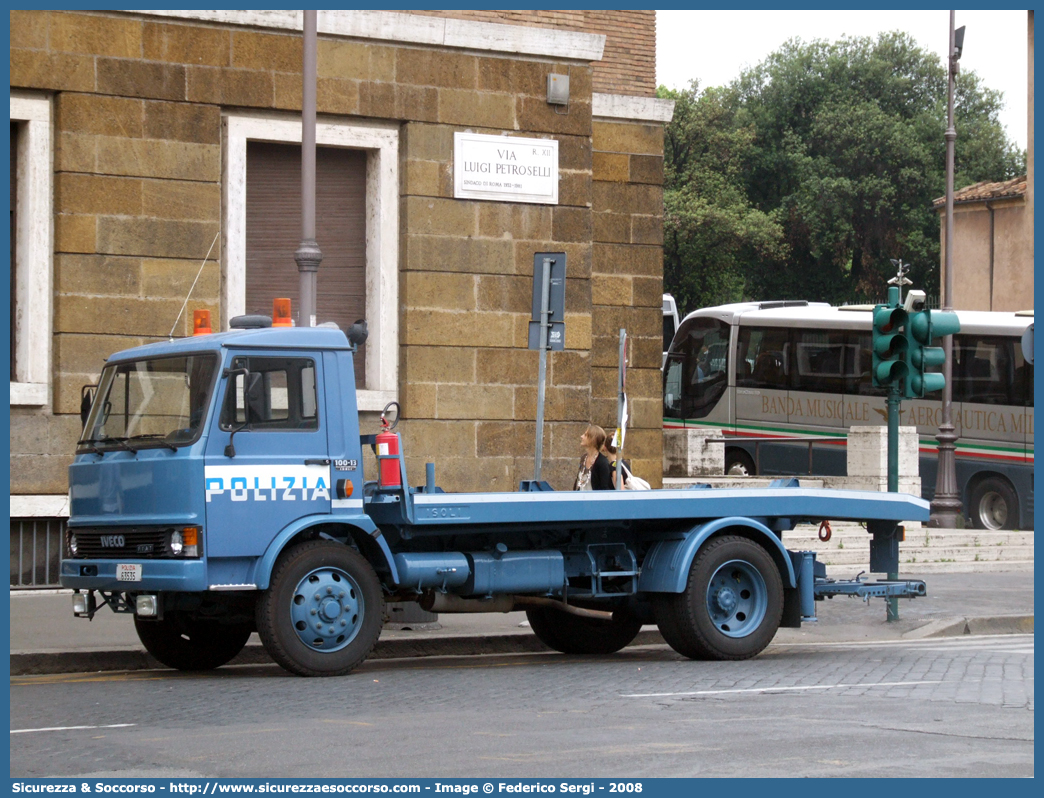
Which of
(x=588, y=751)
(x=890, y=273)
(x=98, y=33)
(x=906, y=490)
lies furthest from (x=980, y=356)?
(x=890, y=273)

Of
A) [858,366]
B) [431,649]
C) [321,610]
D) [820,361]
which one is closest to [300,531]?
[321,610]

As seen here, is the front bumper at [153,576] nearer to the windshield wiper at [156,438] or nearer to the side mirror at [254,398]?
the windshield wiper at [156,438]

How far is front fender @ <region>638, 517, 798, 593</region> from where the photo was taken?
37.9 feet

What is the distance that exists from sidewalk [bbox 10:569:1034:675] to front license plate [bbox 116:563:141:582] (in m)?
1.46

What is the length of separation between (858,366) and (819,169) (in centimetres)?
3522

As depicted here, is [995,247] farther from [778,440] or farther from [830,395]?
[778,440]

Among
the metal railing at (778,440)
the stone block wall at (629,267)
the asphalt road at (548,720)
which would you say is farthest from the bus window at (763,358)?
the asphalt road at (548,720)

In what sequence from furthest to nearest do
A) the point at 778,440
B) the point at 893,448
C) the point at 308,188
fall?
the point at 778,440, the point at 893,448, the point at 308,188

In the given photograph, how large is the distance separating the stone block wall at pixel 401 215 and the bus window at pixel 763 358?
12.2 m

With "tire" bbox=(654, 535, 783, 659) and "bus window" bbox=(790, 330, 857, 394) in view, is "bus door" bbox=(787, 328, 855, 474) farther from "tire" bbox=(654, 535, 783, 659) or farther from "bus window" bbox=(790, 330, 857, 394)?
"tire" bbox=(654, 535, 783, 659)

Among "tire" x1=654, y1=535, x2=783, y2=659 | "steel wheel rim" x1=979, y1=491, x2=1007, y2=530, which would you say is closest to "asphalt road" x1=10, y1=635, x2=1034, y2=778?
"tire" x1=654, y1=535, x2=783, y2=659

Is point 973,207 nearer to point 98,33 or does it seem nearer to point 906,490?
point 906,490

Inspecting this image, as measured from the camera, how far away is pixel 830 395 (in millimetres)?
30844
